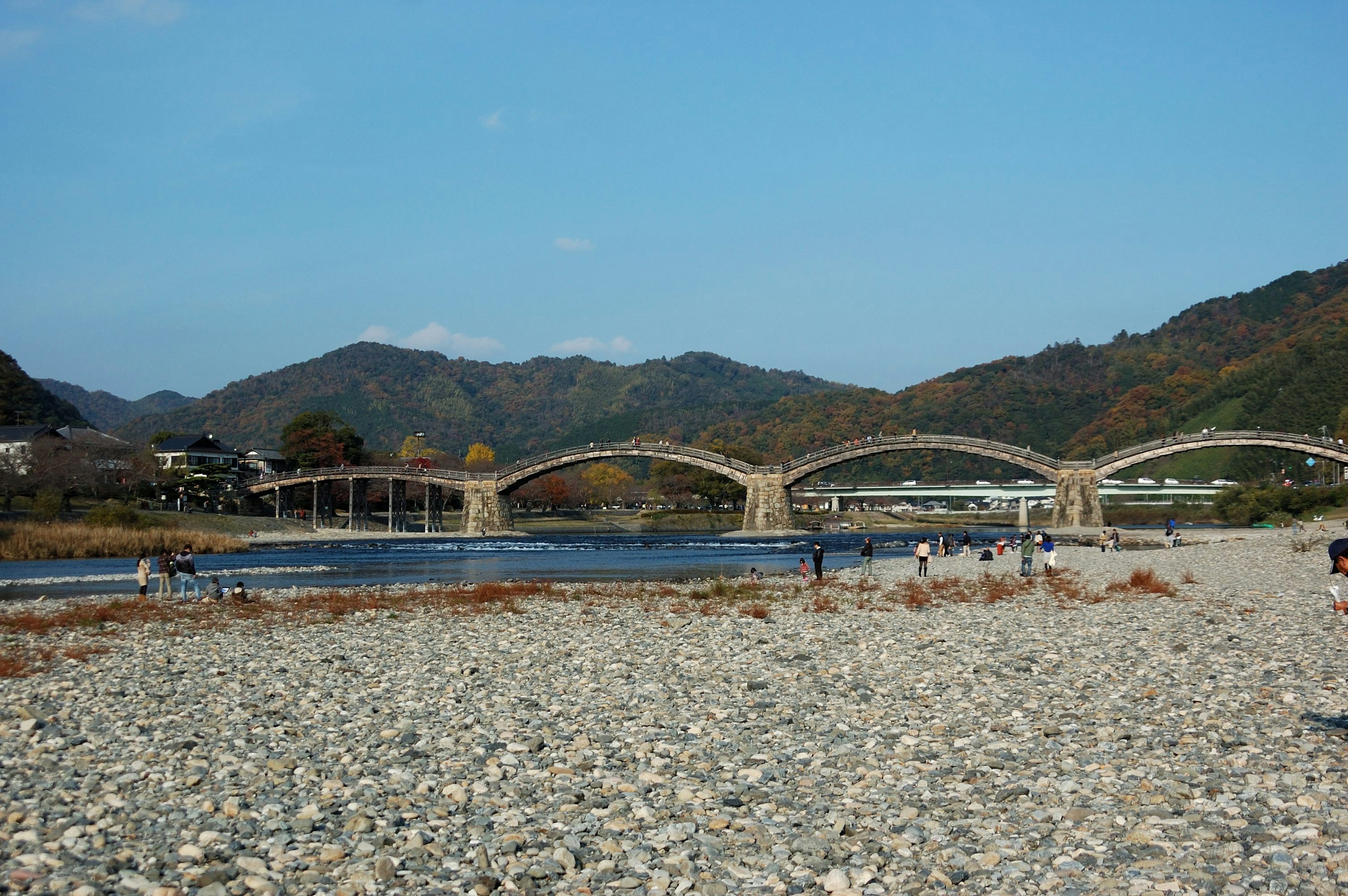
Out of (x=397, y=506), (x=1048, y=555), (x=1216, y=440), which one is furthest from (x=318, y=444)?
(x=1048, y=555)

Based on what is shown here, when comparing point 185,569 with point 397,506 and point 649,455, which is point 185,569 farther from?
point 397,506

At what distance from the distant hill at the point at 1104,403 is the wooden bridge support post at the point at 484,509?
6135 cm

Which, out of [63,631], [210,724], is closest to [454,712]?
[210,724]

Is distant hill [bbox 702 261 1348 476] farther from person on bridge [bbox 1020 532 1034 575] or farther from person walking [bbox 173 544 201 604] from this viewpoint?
person walking [bbox 173 544 201 604]

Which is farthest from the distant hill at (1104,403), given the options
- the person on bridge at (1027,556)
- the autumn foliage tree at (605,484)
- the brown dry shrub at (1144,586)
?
the brown dry shrub at (1144,586)

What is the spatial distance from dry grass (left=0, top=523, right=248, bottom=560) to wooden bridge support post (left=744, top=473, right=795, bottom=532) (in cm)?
5116

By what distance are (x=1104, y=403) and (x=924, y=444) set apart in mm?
102269

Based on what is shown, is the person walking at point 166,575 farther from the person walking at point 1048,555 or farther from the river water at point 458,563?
the person walking at point 1048,555

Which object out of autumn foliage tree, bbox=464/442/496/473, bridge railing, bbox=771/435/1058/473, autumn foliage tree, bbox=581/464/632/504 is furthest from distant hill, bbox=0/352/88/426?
bridge railing, bbox=771/435/1058/473

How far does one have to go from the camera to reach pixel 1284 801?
316 inches

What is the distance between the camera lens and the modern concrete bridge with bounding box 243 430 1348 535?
8850 centimetres

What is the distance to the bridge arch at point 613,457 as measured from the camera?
3878 inches

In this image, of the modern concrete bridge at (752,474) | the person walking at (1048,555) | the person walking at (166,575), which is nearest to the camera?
the person walking at (166,575)

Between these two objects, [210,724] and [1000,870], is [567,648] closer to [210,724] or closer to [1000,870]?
[210,724]
